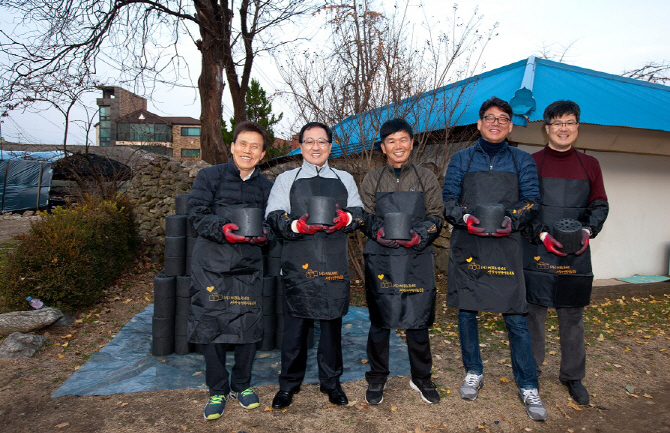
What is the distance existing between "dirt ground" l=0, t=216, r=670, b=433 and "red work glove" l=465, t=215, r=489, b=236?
1.23 m

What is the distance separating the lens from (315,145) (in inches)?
123

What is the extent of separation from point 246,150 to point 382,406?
77.5 inches

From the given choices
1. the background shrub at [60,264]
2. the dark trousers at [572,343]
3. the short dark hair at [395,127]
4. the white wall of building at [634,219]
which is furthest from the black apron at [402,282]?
the white wall of building at [634,219]

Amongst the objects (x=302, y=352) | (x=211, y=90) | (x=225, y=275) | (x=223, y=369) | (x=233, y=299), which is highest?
(x=211, y=90)

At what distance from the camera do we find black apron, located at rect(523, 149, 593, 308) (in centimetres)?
318

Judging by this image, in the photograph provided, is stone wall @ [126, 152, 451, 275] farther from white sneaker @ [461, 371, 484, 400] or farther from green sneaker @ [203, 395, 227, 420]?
green sneaker @ [203, 395, 227, 420]

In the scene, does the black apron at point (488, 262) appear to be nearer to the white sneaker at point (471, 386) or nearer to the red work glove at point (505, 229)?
the red work glove at point (505, 229)

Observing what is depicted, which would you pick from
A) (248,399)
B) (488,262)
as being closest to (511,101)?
(488,262)

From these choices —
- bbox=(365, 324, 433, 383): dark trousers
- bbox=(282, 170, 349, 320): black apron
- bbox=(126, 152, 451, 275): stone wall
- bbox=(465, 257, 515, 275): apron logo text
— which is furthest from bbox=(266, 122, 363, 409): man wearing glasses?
bbox=(126, 152, 451, 275): stone wall

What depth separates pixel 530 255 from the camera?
3.29m

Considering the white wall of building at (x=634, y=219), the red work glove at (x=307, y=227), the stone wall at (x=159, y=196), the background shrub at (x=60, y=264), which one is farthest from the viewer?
the stone wall at (x=159, y=196)

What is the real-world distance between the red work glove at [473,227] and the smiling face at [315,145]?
104cm

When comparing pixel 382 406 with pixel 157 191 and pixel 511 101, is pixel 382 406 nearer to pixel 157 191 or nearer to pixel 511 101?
pixel 511 101

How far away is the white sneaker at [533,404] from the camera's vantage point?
3002 mm
